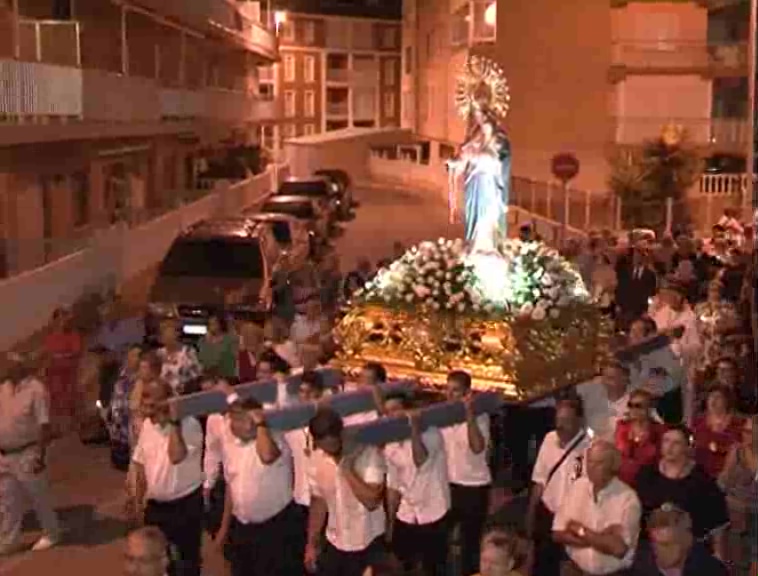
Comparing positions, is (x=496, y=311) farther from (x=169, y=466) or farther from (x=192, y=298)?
(x=192, y=298)

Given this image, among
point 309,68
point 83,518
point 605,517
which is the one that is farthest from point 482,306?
point 309,68

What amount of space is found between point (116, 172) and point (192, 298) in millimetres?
16509

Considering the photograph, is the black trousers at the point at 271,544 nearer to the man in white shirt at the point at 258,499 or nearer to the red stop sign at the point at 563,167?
the man in white shirt at the point at 258,499

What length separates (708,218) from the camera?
3781 cm

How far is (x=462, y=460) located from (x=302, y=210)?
965 inches

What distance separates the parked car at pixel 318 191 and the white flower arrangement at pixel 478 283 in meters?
23.8

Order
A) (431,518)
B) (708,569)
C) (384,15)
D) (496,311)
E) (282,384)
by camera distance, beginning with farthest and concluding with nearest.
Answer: (384,15)
(496,311)
(282,384)
(431,518)
(708,569)

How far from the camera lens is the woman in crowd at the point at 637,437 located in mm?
9672

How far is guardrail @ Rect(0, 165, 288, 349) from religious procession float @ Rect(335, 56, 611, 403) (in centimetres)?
685

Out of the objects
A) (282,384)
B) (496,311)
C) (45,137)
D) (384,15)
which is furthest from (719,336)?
(384,15)

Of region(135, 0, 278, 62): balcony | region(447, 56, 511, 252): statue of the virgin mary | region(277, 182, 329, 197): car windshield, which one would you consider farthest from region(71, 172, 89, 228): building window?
region(447, 56, 511, 252): statue of the virgin mary

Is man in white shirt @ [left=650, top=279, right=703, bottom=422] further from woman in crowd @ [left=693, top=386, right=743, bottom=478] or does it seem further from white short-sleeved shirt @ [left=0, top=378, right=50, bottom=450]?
white short-sleeved shirt @ [left=0, top=378, right=50, bottom=450]

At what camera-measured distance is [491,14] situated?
49.1m

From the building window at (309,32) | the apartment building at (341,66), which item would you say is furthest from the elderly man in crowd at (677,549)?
the building window at (309,32)
